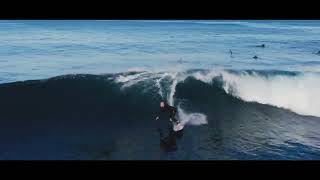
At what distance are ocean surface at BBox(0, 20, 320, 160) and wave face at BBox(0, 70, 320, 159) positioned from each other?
0.01 m

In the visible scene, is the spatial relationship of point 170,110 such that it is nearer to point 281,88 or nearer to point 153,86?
point 153,86

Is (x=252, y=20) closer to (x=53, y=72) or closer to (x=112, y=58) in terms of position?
(x=112, y=58)

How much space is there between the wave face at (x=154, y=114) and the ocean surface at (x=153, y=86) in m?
0.01

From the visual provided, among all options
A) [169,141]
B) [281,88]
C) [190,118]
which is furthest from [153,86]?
[281,88]

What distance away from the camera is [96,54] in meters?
4.56

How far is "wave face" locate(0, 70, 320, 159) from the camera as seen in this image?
428 centimetres

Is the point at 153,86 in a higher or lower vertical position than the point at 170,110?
higher

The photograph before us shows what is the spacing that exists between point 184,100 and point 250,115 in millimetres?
688

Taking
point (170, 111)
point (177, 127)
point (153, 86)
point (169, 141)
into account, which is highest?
point (153, 86)

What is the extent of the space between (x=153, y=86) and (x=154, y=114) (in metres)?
0.36

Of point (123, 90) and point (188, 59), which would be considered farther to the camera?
point (123, 90)

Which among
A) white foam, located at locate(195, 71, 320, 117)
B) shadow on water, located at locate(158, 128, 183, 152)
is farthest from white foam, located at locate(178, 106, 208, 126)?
white foam, located at locate(195, 71, 320, 117)

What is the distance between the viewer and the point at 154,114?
14.5 feet
